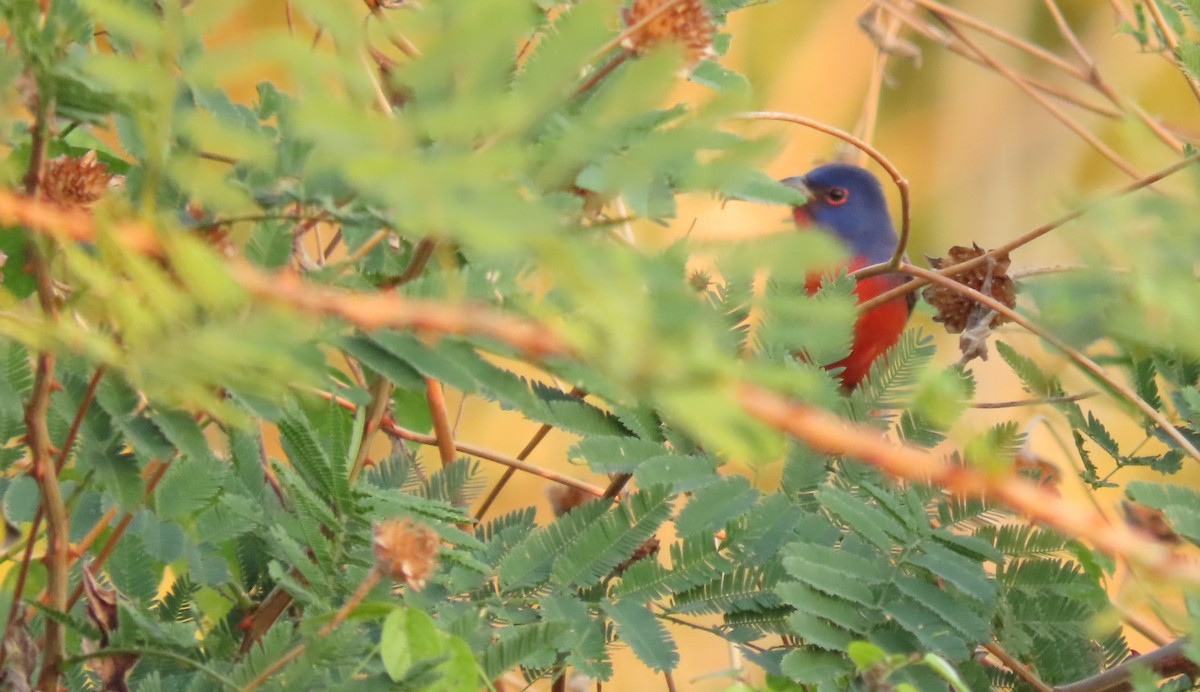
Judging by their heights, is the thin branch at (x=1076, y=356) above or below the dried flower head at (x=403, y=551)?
above

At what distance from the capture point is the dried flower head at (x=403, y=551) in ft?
2.49

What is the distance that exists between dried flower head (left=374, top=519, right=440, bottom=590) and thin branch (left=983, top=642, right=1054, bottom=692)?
0.47 m

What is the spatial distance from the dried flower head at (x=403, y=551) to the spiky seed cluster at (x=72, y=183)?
25 centimetres

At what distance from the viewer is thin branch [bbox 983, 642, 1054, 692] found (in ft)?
3.28

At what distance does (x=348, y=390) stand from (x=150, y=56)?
235mm

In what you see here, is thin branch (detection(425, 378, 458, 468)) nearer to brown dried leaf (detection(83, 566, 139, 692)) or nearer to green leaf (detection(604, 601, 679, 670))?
green leaf (detection(604, 601, 679, 670))

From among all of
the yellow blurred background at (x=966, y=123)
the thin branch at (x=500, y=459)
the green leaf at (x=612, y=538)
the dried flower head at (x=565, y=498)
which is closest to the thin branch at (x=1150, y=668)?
the green leaf at (x=612, y=538)

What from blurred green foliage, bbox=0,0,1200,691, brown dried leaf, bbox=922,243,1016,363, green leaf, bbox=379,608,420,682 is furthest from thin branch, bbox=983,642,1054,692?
green leaf, bbox=379,608,420,682

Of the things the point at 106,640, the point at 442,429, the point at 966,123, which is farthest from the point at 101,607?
the point at 966,123

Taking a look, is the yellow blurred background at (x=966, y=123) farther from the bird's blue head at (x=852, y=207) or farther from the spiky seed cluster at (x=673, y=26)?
the spiky seed cluster at (x=673, y=26)

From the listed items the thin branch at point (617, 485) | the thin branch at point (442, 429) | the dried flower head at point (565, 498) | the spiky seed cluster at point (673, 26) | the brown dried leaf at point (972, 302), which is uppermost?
the spiky seed cluster at point (673, 26)

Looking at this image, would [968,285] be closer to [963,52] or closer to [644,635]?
[644,635]

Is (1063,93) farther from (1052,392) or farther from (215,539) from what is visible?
(215,539)

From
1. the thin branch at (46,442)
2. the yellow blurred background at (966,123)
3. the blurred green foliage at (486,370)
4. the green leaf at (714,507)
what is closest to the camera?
the blurred green foliage at (486,370)
